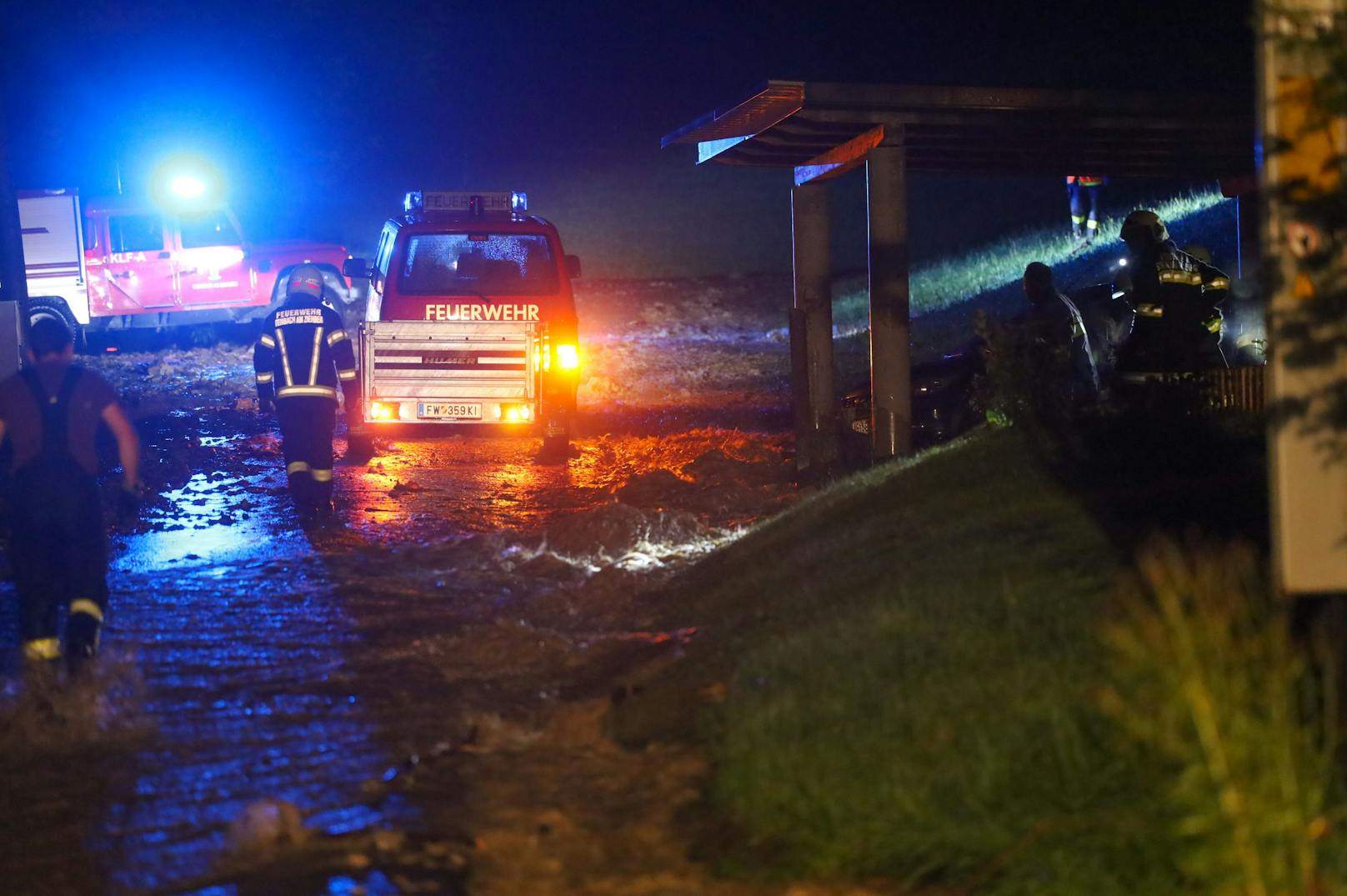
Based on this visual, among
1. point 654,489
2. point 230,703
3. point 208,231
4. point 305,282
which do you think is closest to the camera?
point 230,703

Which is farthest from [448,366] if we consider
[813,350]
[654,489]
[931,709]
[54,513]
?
[931,709]

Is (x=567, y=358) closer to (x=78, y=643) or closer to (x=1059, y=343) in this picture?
(x=1059, y=343)

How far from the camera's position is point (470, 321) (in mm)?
12414

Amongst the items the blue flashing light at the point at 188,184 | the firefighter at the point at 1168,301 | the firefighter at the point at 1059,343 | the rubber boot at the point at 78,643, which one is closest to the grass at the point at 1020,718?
the firefighter at the point at 1059,343

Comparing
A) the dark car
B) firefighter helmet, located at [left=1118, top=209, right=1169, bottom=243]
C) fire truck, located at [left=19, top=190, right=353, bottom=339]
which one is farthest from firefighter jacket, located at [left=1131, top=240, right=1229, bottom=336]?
fire truck, located at [left=19, top=190, right=353, bottom=339]

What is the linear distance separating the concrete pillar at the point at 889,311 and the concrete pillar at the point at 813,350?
109 centimetres

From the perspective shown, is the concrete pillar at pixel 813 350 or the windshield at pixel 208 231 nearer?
the concrete pillar at pixel 813 350

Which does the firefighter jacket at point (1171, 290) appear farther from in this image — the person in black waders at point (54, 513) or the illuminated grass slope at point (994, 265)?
the illuminated grass slope at point (994, 265)

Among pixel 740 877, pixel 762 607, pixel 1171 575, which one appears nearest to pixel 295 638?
pixel 762 607

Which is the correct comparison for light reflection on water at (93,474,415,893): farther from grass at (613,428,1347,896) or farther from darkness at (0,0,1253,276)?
darkness at (0,0,1253,276)

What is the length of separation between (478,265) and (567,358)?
1.35m

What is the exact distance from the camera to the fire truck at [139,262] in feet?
77.5

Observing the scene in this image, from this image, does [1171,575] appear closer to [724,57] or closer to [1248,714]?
[1248,714]

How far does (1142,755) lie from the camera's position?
406 centimetres
